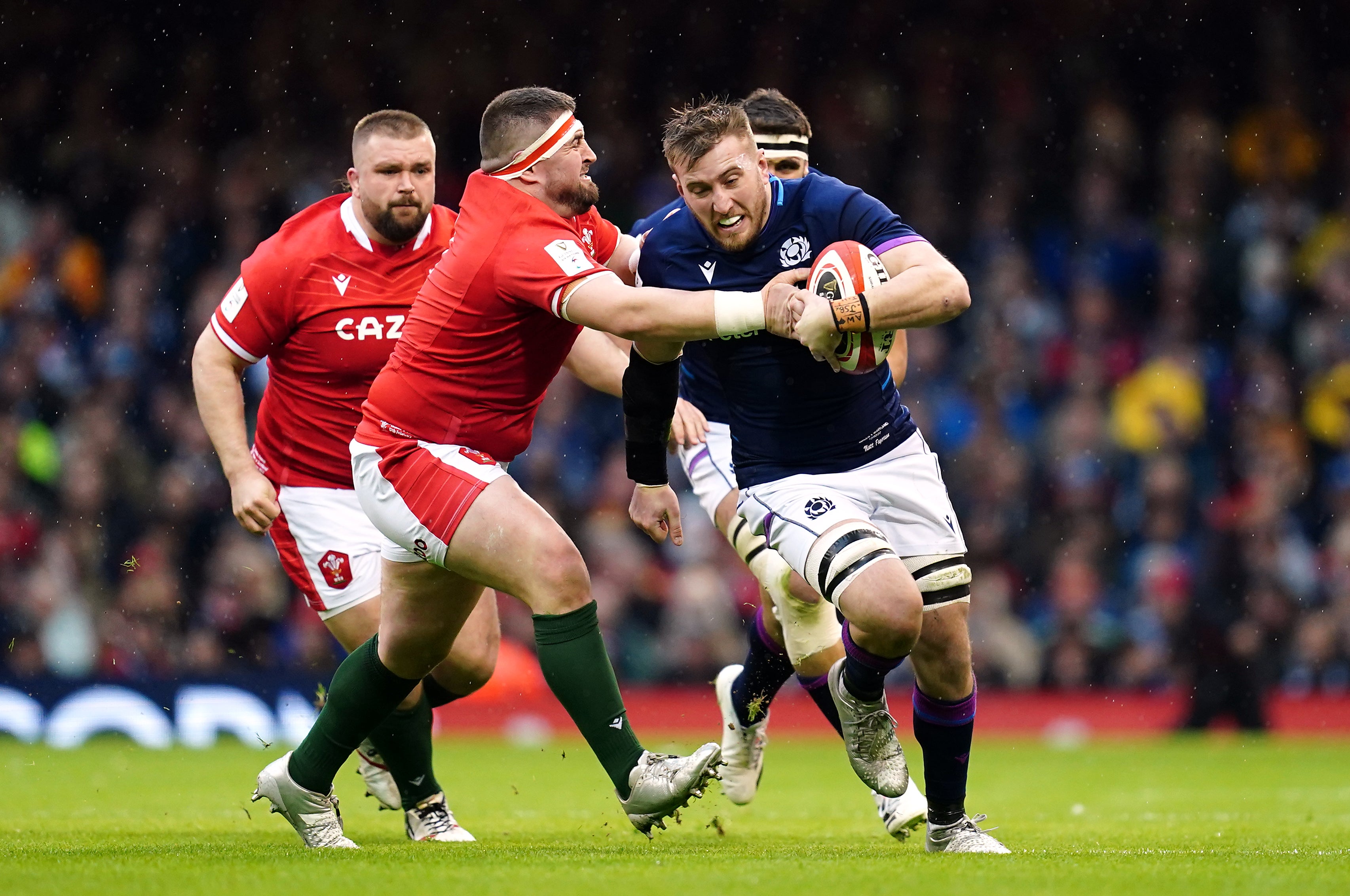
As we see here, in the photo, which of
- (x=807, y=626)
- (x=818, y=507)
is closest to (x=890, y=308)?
(x=818, y=507)

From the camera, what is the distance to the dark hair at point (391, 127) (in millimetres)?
6598

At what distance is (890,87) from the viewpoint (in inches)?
688

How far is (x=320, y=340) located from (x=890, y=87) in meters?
11.9

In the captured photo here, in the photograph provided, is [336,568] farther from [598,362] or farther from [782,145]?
[782,145]

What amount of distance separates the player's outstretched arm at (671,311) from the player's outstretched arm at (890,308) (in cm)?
8

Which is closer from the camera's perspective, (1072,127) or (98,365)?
(98,365)

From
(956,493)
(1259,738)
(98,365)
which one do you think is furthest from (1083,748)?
(98,365)

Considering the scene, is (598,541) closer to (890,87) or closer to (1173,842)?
(890,87)

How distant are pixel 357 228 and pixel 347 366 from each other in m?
0.56

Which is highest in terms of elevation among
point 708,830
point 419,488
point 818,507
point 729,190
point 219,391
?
point 729,190

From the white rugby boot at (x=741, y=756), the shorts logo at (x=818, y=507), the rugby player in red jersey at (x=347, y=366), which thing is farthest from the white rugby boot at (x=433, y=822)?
the shorts logo at (x=818, y=507)

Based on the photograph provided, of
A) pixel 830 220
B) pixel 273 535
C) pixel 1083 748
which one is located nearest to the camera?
pixel 830 220

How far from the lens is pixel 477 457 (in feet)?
18.1

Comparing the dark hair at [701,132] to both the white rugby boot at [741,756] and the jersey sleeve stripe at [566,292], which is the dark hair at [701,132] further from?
the white rugby boot at [741,756]
